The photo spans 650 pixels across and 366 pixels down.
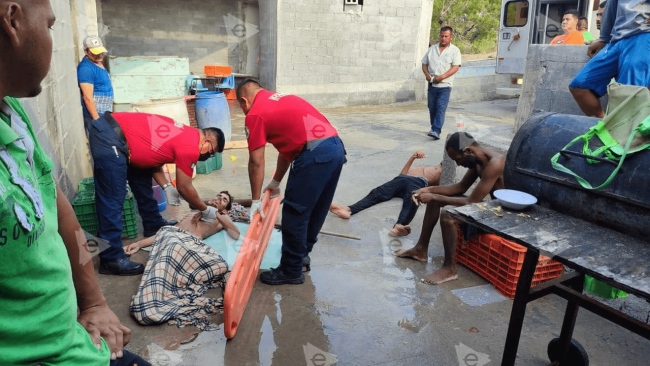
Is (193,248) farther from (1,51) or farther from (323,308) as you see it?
(1,51)

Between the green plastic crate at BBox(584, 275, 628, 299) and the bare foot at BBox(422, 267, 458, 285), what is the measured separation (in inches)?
38.3

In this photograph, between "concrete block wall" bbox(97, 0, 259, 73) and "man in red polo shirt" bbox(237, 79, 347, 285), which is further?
"concrete block wall" bbox(97, 0, 259, 73)

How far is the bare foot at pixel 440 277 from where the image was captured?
3.72m

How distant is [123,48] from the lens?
12844mm

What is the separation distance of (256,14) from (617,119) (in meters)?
12.8

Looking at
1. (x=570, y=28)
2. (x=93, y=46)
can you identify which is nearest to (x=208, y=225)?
(x=93, y=46)

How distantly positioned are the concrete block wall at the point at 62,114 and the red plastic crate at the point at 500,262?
3.60m

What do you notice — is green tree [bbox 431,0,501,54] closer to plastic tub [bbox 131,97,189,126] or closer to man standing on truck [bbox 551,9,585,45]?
man standing on truck [bbox 551,9,585,45]

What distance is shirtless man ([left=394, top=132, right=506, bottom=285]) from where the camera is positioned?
362 cm

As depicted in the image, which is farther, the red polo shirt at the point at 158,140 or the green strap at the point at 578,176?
the red polo shirt at the point at 158,140

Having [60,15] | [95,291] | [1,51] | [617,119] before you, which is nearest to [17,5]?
[1,51]

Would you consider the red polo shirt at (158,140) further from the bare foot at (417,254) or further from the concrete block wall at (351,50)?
the concrete block wall at (351,50)

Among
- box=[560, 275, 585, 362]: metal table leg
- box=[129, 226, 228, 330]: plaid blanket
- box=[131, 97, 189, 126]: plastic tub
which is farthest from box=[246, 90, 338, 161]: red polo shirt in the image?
box=[131, 97, 189, 126]: plastic tub

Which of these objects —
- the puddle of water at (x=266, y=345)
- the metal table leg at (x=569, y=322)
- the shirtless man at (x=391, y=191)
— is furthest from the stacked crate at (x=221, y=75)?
the metal table leg at (x=569, y=322)
